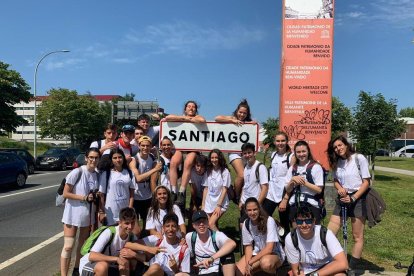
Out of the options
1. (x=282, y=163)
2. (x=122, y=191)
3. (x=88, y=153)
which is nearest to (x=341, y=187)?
(x=282, y=163)

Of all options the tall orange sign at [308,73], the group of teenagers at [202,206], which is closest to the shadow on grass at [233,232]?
the group of teenagers at [202,206]

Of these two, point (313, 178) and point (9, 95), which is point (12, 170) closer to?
point (313, 178)

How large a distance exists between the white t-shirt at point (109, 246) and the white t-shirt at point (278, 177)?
2.06m

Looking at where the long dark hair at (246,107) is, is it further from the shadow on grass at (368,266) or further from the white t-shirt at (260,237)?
the shadow on grass at (368,266)

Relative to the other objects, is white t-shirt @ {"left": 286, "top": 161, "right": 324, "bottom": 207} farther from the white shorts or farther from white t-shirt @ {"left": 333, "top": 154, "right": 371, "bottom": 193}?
the white shorts

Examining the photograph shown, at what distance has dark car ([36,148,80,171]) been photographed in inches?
1037

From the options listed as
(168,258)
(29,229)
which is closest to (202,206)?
(168,258)

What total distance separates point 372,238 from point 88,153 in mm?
5420

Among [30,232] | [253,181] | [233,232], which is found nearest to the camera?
[253,181]

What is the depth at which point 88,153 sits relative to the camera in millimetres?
5172

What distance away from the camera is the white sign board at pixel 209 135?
6.06 m

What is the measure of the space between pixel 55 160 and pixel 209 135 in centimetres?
2257

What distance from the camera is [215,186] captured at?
550cm

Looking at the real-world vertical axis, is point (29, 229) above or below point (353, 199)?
below
